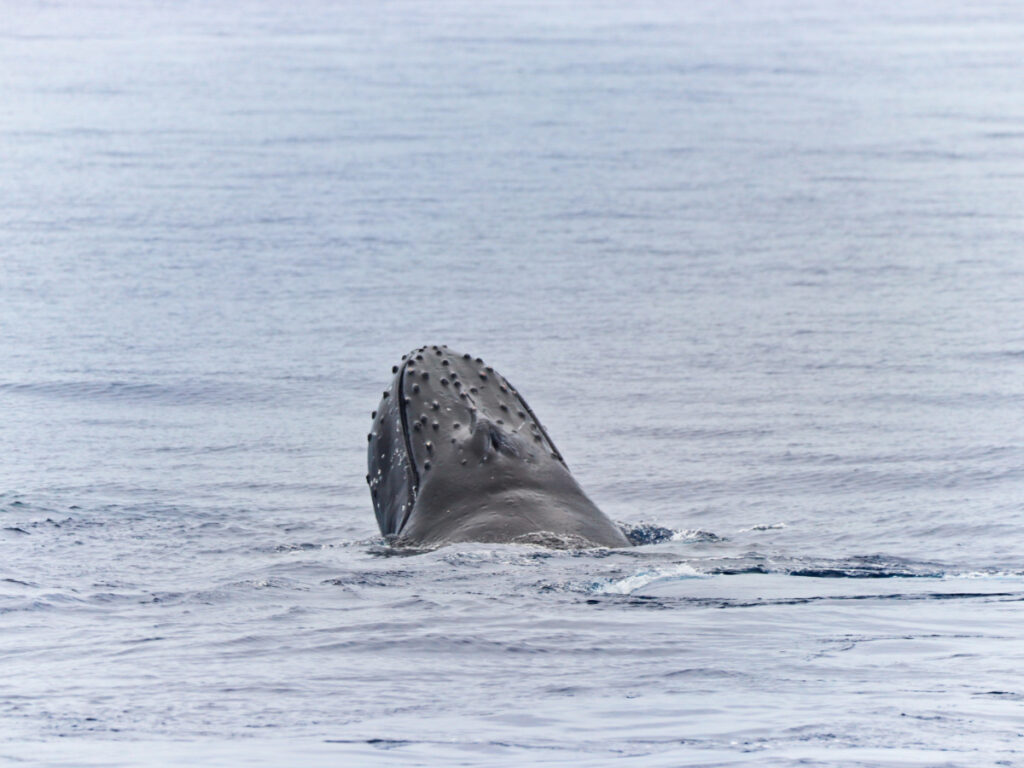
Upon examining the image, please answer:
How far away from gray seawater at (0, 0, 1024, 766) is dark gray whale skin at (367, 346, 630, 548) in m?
0.33

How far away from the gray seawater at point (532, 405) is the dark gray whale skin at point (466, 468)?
329 mm

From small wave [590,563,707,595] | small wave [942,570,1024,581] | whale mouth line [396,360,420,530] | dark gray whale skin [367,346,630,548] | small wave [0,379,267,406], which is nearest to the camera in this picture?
small wave [590,563,707,595]

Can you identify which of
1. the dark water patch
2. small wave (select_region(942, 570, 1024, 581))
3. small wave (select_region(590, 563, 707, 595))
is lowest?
small wave (select_region(942, 570, 1024, 581))

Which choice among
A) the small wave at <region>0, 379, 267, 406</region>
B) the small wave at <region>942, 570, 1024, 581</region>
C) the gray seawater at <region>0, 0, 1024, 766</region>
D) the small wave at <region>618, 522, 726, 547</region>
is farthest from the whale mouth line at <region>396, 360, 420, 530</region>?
the small wave at <region>0, 379, 267, 406</region>

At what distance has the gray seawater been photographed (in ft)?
17.9

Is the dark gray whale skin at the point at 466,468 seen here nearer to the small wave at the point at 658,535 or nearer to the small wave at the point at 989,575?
the small wave at the point at 658,535

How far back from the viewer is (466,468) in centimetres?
834

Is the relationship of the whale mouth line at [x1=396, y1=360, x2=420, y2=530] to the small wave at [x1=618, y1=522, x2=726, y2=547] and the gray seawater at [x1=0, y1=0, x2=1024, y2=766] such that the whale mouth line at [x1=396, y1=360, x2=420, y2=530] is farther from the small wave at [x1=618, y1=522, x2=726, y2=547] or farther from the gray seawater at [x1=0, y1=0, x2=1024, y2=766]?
the small wave at [x1=618, y1=522, x2=726, y2=547]

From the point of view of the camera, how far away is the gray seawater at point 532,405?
546 centimetres

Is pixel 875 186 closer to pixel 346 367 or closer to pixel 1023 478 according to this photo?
pixel 346 367

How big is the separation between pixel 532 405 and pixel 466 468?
238 inches

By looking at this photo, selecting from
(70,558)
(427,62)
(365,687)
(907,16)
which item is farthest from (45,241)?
(907,16)

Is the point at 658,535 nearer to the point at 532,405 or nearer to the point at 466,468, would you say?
the point at 466,468

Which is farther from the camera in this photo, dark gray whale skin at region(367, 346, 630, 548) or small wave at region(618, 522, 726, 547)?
small wave at region(618, 522, 726, 547)
